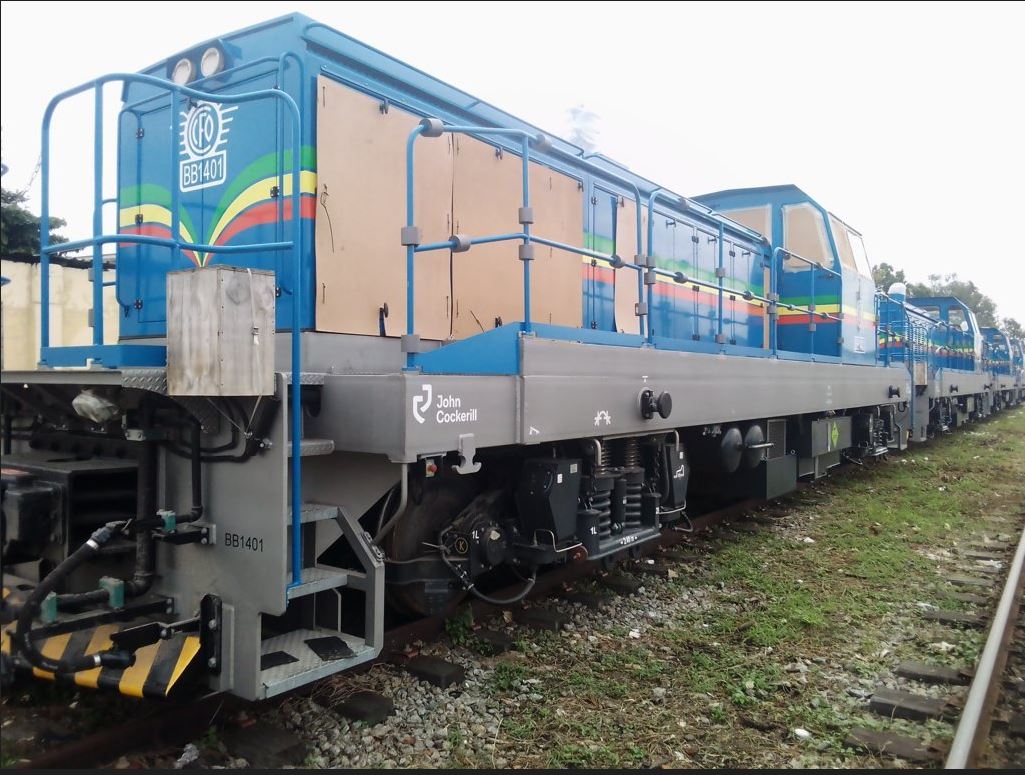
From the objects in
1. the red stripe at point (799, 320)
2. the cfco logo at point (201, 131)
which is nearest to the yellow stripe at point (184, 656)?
the cfco logo at point (201, 131)

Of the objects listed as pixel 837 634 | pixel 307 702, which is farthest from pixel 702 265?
pixel 307 702

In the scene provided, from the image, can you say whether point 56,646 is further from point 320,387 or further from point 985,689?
point 985,689

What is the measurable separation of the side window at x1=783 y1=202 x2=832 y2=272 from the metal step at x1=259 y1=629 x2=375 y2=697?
23.5 ft

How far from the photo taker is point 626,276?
6.26 metres

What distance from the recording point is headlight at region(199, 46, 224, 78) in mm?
3945

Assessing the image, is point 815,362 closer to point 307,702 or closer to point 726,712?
point 726,712

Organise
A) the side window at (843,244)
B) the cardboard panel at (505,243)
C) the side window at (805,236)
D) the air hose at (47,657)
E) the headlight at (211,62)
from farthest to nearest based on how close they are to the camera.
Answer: the side window at (843,244)
the side window at (805,236)
the cardboard panel at (505,243)
the headlight at (211,62)
the air hose at (47,657)

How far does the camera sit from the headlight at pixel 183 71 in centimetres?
405

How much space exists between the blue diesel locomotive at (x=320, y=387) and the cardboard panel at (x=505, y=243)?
2 centimetres

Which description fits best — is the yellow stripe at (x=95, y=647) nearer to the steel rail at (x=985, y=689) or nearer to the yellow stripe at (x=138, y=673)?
the yellow stripe at (x=138, y=673)

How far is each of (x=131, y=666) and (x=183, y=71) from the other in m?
3.04

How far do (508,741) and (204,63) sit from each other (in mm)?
3665

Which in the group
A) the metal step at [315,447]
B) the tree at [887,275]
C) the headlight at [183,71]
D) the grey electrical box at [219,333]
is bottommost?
A: the metal step at [315,447]

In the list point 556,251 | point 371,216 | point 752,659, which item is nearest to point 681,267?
point 556,251
